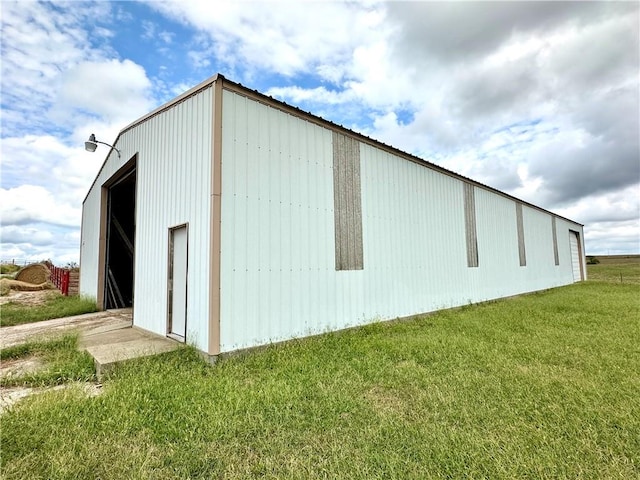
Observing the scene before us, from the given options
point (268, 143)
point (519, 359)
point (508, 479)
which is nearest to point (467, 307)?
point (519, 359)

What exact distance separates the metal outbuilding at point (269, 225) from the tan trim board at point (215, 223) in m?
0.02

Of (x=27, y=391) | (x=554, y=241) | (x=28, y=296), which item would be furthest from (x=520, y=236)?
(x=28, y=296)

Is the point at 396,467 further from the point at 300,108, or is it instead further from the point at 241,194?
the point at 300,108

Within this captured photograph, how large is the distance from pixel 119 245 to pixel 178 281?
23.0 feet

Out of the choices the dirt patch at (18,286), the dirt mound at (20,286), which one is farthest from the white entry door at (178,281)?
the dirt mound at (20,286)

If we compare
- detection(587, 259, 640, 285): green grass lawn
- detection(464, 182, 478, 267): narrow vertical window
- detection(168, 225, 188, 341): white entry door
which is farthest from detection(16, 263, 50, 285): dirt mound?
detection(587, 259, 640, 285): green grass lawn

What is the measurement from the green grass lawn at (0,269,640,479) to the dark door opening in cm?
764

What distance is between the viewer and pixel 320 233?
629cm

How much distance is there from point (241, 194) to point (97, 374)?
10.1ft

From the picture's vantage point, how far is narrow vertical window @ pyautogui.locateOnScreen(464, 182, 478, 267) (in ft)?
35.9

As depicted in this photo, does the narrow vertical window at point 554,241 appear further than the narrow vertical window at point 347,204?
Yes

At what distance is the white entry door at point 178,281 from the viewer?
223 inches

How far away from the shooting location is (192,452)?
98.0 inches

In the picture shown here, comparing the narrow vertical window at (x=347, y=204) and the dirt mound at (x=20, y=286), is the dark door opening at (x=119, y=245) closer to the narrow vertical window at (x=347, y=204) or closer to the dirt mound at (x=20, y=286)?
the dirt mound at (x=20, y=286)
